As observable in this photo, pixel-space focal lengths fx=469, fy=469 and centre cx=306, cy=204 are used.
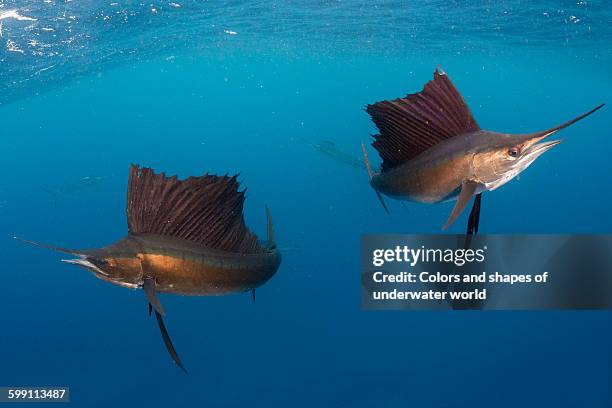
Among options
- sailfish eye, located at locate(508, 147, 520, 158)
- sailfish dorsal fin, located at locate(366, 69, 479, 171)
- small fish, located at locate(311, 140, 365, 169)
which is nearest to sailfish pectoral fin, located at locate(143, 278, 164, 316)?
sailfish dorsal fin, located at locate(366, 69, 479, 171)

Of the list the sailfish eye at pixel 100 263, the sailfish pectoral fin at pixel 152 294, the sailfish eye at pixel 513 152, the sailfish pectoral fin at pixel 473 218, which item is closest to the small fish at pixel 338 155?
the sailfish pectoral fin at pixel 473 218

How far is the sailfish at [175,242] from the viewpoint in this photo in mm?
2812

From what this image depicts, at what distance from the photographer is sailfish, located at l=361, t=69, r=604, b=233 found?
2.86m

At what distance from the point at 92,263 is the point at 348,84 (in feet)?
143

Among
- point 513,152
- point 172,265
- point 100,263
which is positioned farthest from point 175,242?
point 513,152

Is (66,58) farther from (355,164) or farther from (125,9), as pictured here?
(355,164)

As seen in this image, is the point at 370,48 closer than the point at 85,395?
No

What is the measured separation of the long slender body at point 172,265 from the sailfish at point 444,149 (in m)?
1.40

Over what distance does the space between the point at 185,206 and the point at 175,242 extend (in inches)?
9.4

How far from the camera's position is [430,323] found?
11.5 m

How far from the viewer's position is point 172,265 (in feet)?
9.50

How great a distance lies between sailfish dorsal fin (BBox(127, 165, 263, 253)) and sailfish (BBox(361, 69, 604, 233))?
1.27 m

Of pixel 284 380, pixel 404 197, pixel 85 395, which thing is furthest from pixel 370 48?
pixel 404 197

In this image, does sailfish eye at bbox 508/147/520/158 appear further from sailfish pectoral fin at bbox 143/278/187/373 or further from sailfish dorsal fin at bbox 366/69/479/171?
sailfish pectoral fin at bbox 143/278/187/373
